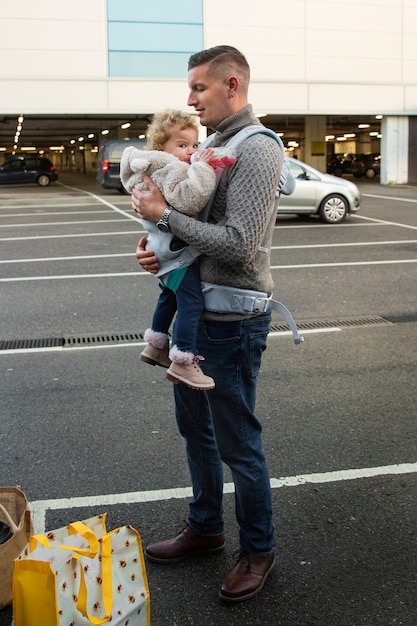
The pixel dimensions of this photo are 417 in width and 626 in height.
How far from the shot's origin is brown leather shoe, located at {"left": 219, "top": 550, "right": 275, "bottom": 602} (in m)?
3.15

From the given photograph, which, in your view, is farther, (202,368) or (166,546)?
(166,546)

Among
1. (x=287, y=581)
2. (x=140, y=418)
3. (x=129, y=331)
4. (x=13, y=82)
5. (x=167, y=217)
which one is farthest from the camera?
(x=13, y=82)

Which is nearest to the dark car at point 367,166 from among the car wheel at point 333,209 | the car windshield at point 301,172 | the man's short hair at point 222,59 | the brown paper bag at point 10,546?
the car windshield at point 301,172

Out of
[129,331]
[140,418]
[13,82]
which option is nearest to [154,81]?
[13,82]

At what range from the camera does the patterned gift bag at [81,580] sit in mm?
2521

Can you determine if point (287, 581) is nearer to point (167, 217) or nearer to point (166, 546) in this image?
point (166, 546)

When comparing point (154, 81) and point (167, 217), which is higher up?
point (154, 81)

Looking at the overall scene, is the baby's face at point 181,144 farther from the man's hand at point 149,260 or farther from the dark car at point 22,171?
the dark car at point 22,171

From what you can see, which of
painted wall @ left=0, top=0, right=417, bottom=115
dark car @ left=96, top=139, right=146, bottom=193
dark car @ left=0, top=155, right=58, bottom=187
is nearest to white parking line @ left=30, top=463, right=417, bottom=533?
dark car @ left=96, top=139, right=146, bottom=193

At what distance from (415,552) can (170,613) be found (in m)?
1.14

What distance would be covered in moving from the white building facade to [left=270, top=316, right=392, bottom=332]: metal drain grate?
25.4 m

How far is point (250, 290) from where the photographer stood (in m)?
3.10

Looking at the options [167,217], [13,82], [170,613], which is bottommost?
[170,613]

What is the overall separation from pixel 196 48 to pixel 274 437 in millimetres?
30383
